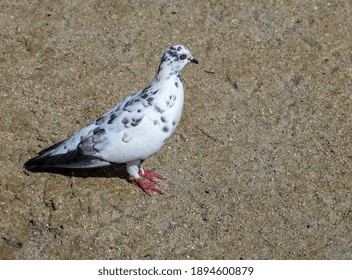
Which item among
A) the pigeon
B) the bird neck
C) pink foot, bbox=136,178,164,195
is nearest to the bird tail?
the pigeon

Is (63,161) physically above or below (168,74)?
below

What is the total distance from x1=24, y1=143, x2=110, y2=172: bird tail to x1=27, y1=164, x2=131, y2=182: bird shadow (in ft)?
0.60

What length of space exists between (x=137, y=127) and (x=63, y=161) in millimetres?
729

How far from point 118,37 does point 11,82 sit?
1358 millimetres

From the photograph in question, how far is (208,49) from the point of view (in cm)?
799

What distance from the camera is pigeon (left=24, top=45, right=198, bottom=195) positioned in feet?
19.7

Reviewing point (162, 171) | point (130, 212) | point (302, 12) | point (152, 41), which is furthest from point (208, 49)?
point (130, 212)

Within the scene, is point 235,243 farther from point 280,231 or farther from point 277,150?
point 277,150

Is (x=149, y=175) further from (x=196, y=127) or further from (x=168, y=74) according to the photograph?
(x=168, y=74)

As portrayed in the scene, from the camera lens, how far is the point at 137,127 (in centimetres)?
601

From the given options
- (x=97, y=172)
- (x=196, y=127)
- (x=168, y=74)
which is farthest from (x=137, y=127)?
Result: (x=196, y=127)

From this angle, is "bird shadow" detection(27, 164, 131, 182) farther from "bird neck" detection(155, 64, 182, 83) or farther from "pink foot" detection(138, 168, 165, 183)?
"bird neck" detection(155, 64, 182, 83)

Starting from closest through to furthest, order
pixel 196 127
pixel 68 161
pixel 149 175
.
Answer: pixel 68 161 → pixel 149 175 → pixel 196 127

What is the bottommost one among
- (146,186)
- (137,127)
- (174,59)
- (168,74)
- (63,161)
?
(146,186)
